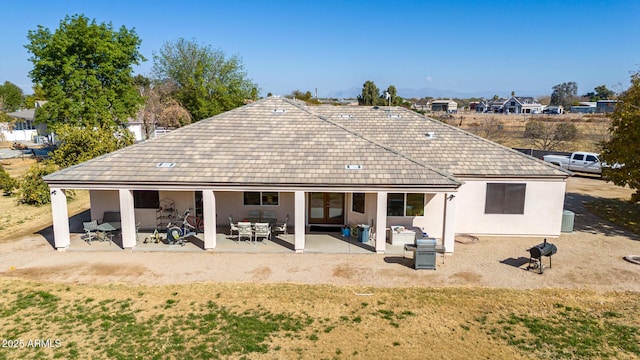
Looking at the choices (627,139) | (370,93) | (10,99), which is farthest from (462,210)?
(10,99)

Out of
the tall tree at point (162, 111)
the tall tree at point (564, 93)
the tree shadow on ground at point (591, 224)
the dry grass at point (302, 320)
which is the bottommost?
the tree shadow on ground at point (591, 224)

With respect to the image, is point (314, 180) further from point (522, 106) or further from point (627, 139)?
point (522, 106)

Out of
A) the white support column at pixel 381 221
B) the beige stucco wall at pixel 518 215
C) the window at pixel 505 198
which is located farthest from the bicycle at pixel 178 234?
the window at pixel 505 198

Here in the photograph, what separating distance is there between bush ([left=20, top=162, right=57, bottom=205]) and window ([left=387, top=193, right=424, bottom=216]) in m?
18.9

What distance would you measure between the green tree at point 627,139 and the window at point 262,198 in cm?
Answer: 1534

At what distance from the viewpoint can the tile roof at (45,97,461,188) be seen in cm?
1416

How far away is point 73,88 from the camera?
33.1 metres

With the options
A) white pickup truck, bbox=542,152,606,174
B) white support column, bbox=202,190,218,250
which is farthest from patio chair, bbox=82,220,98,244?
white pickup truck, bbox=542,152,606,174

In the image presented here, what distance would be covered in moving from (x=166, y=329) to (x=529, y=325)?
8.74 meters

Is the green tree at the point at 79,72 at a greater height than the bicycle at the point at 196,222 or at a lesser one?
greater

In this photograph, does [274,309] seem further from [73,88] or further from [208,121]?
[73,88]

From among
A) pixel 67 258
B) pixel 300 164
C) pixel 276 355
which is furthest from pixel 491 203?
pixel 67 258

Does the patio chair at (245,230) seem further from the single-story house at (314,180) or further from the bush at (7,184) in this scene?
the bush at (7,184)

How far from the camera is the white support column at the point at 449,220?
1409cm
